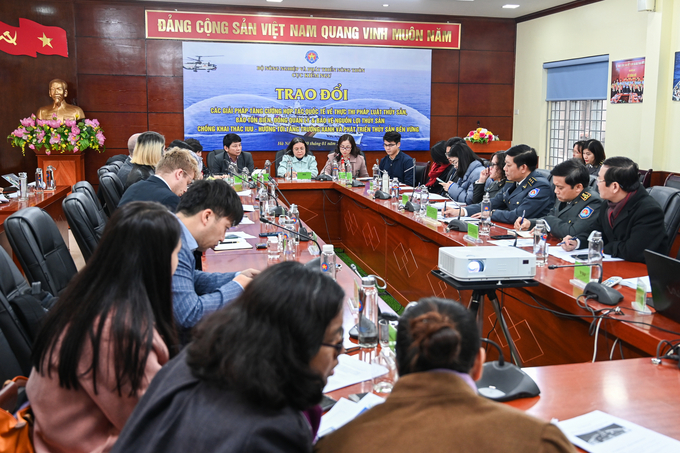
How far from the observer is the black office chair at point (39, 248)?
2154 mm

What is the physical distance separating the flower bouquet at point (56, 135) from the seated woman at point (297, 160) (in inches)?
87.0

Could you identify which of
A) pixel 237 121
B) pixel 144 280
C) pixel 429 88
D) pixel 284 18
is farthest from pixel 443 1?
pixel 144 280

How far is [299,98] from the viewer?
795 cm

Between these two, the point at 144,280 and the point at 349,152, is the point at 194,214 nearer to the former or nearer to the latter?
the point at 144,280

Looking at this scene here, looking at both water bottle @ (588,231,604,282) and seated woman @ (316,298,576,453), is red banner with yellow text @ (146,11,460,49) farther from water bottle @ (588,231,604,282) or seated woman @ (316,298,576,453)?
seated woman @ (316,298,576,453)

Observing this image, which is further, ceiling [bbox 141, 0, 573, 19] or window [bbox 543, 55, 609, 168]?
ceiling [bbox 141, 0, 573, 19]

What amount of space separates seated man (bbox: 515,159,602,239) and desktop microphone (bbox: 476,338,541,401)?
6.10ft

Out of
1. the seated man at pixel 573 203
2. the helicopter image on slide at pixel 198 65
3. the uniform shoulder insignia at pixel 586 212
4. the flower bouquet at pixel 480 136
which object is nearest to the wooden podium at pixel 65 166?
the helicopter image on slide at pixel 198 65

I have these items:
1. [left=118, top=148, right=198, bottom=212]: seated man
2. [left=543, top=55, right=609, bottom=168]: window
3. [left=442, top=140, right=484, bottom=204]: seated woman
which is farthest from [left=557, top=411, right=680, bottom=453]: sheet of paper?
[left=543, top=55, right=609, bottom=168]: window

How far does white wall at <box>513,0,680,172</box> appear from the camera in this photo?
5.87m

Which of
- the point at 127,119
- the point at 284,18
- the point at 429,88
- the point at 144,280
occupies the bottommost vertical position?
the point at 144,280

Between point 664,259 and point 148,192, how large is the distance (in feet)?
7.63

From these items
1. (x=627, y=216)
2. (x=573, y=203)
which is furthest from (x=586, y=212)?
(x=627, y=216)

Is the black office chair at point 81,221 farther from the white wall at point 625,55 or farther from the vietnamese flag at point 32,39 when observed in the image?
the white wall at point 625,55
